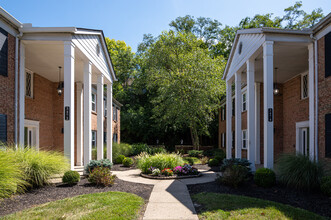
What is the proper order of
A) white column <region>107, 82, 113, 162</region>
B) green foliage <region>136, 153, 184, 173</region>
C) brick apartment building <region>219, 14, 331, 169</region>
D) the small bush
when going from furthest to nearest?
white column <region>107, 82, 113, 162</region>
green foliage <region>136, 153, 184, 173</region>
brick apartment building <region>219, 14, 331, 169</region>
the small bush

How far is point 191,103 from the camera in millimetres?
20234

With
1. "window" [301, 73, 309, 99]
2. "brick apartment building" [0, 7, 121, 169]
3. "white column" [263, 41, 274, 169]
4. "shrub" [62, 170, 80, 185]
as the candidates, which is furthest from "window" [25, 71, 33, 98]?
"window" [301, 73, 309, 99]

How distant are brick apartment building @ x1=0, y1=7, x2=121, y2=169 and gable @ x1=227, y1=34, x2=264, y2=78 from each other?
22.1 feet

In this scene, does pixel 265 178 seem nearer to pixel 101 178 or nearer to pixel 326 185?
pixel 326 185

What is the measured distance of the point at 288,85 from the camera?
1584cm

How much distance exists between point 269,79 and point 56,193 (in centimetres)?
793

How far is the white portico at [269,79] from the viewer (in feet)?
31.4

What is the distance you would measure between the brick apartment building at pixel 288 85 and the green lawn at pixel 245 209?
314 centimetres

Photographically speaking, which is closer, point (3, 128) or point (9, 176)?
point (9, 176)

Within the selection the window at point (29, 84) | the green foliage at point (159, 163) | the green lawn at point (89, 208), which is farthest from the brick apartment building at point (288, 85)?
the window at point (29, 84)

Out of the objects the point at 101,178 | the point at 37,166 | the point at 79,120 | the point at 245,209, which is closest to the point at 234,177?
the point at 245,209

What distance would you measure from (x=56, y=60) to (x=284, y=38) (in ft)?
31.5

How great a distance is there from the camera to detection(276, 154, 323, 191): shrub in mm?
7852

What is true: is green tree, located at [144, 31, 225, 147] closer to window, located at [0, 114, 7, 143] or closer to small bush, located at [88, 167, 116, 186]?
small bush, located at [88, 167, 116, 186]
